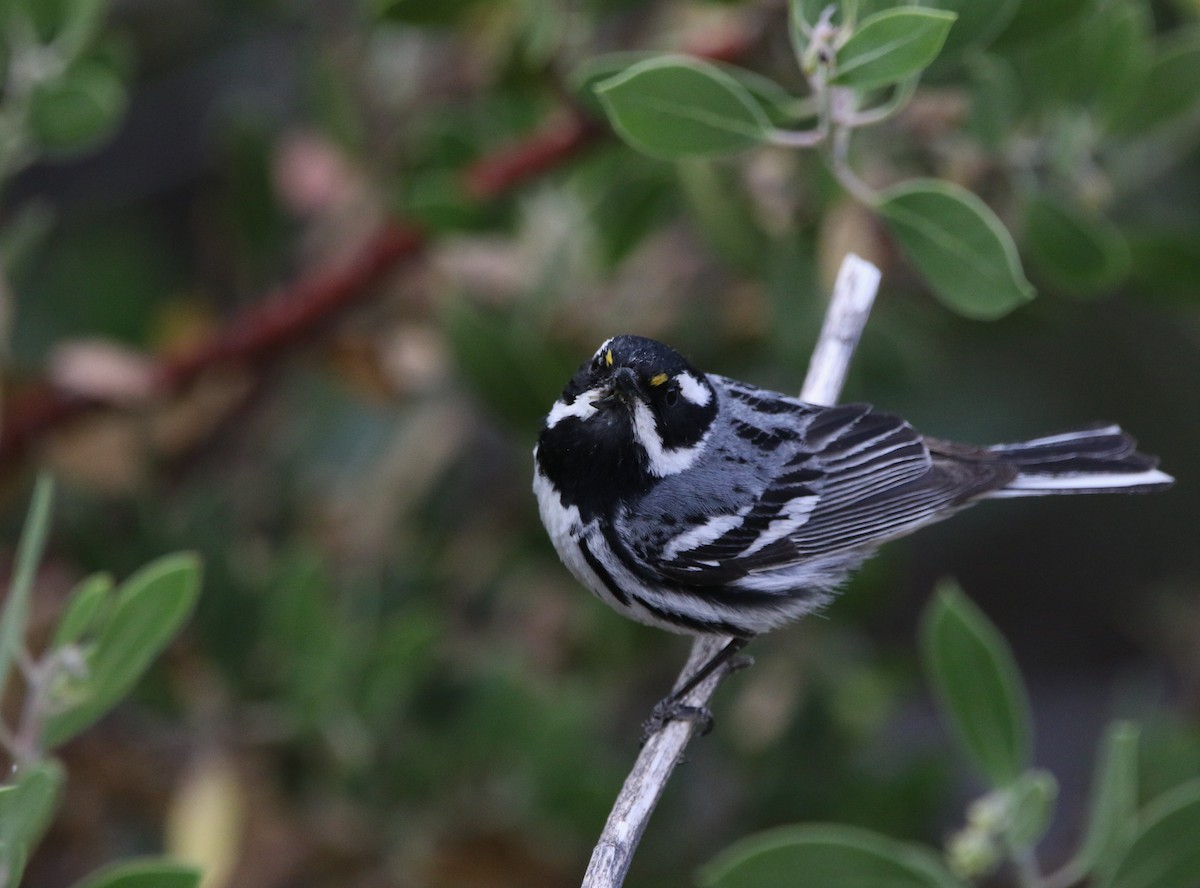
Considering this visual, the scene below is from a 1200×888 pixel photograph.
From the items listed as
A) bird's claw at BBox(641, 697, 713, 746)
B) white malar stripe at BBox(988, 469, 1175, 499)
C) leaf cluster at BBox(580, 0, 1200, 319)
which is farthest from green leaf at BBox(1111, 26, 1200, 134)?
bird's claw at BBox(641, 697, 713, 746)

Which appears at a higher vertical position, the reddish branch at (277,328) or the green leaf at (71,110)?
the green leaf at (71,110)

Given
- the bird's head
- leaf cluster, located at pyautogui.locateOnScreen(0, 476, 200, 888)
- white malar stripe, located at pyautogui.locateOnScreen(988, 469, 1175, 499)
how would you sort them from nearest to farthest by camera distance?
leaf cluster, located at pyautogui.locateOnScreen(0, 476, 200, 888) → the bird's head → white malar stripe, located at pyautogui.locateOnScreen(988, 469, 1175, 499)

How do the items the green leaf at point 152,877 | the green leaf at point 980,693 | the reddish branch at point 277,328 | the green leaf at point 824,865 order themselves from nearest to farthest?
the green leaf at point 152,877, the green leaf at point 824,865, the green leaf at point 980,693, the reddish branch at point 277,328

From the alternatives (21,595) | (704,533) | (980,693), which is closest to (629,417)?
(704,533)

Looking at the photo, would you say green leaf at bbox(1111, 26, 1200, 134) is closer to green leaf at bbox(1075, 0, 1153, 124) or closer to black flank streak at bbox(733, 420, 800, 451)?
green leaf at bbox(1075, 0, 1153, 124)

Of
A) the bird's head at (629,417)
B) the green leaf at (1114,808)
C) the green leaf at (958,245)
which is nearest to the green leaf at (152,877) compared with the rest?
the bird's head at (629,417)

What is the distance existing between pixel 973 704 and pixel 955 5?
4.12 feet

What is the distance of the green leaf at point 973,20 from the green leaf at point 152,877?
6.09ft

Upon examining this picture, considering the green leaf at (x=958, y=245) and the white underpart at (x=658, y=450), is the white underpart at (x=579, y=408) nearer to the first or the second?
the white underpart at (x=658, y=450)

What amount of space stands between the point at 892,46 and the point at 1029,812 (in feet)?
4.31

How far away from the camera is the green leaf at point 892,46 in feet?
6.89

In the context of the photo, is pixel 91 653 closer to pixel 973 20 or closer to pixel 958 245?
pixel 958 245

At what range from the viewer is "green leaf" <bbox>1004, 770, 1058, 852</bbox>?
2.32m

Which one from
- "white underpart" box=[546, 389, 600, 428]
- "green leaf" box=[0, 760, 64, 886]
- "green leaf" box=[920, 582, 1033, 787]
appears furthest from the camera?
"white underpart" box=[546, 389, 600, 428]
